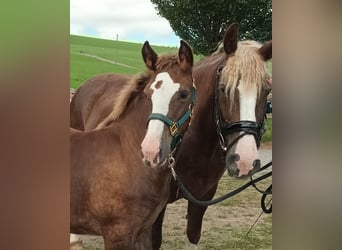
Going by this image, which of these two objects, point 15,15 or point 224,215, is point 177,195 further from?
point 15,15

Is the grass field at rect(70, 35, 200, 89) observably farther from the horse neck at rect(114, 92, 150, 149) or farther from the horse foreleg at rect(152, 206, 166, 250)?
the horse foreleg at rect(152, 206, 166, 250)

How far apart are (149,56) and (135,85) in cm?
13

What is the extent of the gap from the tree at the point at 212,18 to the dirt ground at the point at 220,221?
49 cm

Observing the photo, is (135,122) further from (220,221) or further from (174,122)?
(220,221)

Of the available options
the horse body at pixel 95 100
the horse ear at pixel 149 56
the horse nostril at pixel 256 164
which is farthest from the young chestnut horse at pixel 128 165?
the horse nostril at pixel 256 164

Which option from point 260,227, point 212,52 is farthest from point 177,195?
point 212,52

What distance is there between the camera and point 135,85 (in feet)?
4.55

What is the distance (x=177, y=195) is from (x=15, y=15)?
0.84 meters

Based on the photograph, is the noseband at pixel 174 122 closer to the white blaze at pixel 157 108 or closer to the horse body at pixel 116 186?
the white blaze at pixel 157 108

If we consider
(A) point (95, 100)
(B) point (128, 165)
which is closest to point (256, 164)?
(B) point (128, 165)

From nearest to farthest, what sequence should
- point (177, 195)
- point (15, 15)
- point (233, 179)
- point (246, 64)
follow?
point (15, 15) < point (246, 64) < point (233, 179) < point (177, 195)

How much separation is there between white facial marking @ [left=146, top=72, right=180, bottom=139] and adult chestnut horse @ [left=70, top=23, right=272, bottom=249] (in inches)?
7.2

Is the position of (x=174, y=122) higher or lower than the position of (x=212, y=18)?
lower

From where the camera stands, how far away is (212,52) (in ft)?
4.64
